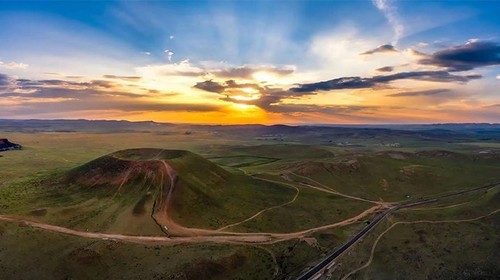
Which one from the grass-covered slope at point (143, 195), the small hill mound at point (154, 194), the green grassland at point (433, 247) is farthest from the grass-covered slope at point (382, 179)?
the grass-covered slope at point (143, 195)

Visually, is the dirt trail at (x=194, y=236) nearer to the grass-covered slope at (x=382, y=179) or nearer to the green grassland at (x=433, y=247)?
the green grassland at (x=433, y=247)

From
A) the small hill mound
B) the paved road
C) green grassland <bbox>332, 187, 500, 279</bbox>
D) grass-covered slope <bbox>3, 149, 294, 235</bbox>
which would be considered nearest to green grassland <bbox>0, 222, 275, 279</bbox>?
the paved road

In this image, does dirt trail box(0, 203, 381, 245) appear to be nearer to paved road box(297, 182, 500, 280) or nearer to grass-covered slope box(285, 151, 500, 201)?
paved road box(297, 182, 500, 280)

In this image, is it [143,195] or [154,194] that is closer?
[143,195]

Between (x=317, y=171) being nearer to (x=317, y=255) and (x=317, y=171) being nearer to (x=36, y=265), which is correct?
(x=317, y=255)

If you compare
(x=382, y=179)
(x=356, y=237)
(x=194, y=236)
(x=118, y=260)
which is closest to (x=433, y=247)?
(x=356, y=237)

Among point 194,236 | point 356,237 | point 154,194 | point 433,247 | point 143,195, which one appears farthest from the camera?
point 154,194

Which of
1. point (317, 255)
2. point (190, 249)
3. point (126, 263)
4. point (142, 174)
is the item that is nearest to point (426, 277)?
point (317, 255)

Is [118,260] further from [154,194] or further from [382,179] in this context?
[382,179]
